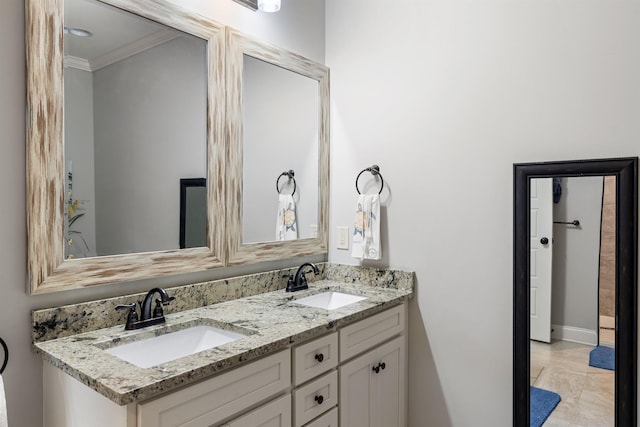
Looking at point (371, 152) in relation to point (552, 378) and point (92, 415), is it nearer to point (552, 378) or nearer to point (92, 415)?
point (552, 378)

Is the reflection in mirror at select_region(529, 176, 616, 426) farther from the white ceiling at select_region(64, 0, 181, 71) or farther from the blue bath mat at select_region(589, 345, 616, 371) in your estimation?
the white ceiling at select_region(64, 0, 181, 71)

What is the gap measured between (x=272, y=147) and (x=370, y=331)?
1.01m

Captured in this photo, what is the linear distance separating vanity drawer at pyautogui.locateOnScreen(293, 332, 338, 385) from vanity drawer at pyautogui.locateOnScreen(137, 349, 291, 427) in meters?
0.04

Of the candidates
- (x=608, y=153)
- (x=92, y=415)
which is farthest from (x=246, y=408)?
(x=608, y=153)

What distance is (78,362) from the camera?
3.84 ft

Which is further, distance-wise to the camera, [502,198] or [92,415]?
[502,198]

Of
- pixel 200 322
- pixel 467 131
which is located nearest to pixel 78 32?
pixel 200 322

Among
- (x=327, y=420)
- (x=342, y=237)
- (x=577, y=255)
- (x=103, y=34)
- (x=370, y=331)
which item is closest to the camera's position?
(x=103, y=34)

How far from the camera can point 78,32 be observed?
4.60 ft

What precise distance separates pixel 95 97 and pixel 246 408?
1155mm

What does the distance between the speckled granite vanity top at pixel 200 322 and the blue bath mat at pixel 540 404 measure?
0.68m

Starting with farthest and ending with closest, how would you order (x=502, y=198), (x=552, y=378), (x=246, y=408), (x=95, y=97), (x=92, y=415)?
(x=502, y=198)
(x=552, y=378)
(x=95, y=97)
(x=246, y=408)
(x=92, y=415)

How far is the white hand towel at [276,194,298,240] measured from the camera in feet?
7.14

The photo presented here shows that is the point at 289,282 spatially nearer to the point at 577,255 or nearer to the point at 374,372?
the point at 374,372
